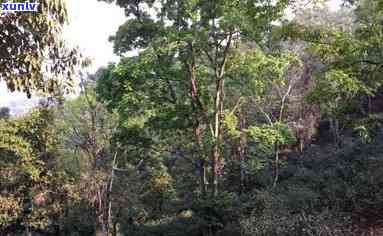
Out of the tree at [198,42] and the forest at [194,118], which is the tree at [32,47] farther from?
the tree at [198,42]

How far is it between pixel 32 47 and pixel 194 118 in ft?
32.1

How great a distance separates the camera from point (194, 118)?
17.2m

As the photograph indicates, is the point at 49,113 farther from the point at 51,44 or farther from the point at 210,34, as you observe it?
the point at 51,44

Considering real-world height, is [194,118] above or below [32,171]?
above

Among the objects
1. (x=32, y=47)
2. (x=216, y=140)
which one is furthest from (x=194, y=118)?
(x=32, y=47)

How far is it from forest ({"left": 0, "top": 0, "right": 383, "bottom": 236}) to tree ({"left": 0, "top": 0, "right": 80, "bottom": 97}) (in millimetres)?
23

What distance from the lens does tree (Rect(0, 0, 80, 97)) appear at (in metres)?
7.59

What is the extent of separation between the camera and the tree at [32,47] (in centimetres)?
759

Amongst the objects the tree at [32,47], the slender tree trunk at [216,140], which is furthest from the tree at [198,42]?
the tree at [32,47]

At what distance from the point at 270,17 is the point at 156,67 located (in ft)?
17.4

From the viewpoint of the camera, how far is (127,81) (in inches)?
609

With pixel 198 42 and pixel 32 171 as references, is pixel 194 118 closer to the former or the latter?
pixel 198 42

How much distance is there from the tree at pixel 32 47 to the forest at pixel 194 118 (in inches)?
0.9

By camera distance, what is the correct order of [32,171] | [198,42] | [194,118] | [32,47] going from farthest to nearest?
[32,171] → [194,118] → [198,42] → [32,47]
